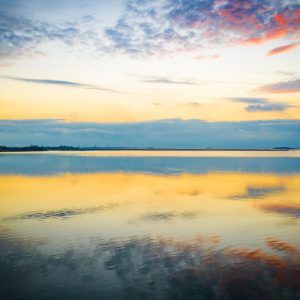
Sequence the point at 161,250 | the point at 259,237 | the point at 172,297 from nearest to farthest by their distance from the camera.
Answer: the point at 172,297
the point at 161,250
the point at 259,237

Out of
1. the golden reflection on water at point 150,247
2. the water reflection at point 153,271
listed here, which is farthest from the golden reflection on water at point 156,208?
the water reflection at point 153,271

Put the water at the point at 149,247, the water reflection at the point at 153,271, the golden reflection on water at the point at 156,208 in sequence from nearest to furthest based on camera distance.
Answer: the water reflection at the point at 153,271, the water at the point at 149,247, the golden reflection on water at the point at 156,208

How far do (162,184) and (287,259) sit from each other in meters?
22.6

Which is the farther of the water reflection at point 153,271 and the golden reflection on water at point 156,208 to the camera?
the golden reflection on water at point 156,208

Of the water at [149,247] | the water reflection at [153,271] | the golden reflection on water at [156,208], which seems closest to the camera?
the water reflection at [153,271]

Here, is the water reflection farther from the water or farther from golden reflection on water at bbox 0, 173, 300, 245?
golden reflection on water at bbox 0, 173, 300, 245

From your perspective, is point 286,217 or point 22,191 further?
point 22,191

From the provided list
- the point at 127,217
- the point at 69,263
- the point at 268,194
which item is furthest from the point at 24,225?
the point at 268,194

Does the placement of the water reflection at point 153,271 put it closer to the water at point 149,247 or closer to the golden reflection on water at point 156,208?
the water at point 149,247

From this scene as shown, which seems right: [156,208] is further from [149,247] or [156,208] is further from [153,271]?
[153,271]

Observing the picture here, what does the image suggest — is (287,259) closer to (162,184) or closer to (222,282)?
(222,282)

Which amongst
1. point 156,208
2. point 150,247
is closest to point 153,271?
point 150,247

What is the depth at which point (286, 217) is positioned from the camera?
18.8 m

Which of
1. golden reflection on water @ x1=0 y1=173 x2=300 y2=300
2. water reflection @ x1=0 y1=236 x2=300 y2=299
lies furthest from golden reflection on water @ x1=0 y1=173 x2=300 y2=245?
water reflection @ x1=0 y1=236 x2=300 y2=299
